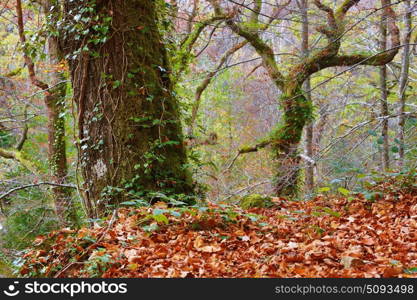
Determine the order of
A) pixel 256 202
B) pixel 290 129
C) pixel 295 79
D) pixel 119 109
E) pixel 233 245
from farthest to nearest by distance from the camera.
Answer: pixel 290 129, pixel 295 79, pixel 256 202, pixel 119 109, pixel 233 245

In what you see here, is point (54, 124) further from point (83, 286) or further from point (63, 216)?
point (83, 286)

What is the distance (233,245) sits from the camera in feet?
11.1

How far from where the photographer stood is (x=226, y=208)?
4.09 m

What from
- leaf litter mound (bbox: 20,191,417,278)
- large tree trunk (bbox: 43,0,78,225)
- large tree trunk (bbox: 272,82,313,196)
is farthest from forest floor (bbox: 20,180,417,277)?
large tree trunk (bbox: 43,0,78,225)

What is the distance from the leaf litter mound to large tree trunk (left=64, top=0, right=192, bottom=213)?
0.70 m

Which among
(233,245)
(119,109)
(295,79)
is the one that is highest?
(295,79)

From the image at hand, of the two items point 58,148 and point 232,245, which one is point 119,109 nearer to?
point 232,245

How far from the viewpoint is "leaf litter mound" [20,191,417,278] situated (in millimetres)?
2746

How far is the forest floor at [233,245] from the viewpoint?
108 inches

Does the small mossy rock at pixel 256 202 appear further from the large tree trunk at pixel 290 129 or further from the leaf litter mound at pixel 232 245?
the large tree trunk at pixel 290 129

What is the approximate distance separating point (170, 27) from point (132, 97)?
170 cm

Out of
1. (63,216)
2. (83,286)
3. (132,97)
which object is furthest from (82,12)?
(63,216)

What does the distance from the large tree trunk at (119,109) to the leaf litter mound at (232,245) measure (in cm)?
70

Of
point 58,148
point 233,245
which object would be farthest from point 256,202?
point 58,148
